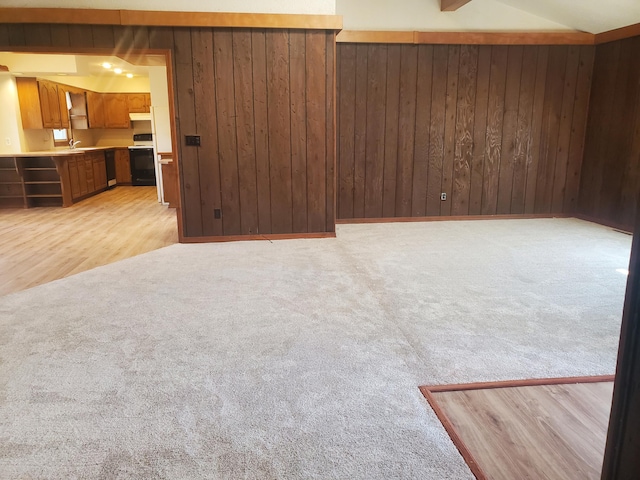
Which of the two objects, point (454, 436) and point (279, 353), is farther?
point (279, 353)

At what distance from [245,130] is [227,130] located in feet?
0.61

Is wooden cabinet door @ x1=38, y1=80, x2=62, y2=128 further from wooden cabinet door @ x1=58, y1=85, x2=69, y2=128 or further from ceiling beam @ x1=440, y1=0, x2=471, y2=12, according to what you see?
ceiling beam @ x1=440, y1=0, x2=471, y2=12

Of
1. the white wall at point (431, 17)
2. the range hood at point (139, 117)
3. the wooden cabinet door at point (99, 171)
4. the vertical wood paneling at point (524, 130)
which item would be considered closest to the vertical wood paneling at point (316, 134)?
the white wall at point (431, 17)

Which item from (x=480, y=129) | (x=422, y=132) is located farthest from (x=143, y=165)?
(x=480, y=129)

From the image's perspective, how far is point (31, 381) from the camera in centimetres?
226

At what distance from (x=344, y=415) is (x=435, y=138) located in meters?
4.80

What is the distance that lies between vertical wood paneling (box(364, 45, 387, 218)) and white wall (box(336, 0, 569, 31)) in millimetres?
339

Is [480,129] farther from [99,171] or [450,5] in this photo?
[99,171]

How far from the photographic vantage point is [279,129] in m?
4.95

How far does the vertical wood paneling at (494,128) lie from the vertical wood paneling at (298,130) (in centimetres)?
265

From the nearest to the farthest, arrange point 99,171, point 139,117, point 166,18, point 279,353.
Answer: point 279,353 < point 166,18 < point 99,171 < point 139,117

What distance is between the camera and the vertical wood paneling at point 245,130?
4719 millimetres

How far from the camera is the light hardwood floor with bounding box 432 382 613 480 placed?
1.69 meters

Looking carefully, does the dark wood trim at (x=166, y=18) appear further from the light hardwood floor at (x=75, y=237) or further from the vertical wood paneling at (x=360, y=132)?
the light hardwood floor at (x=75, y=237)
